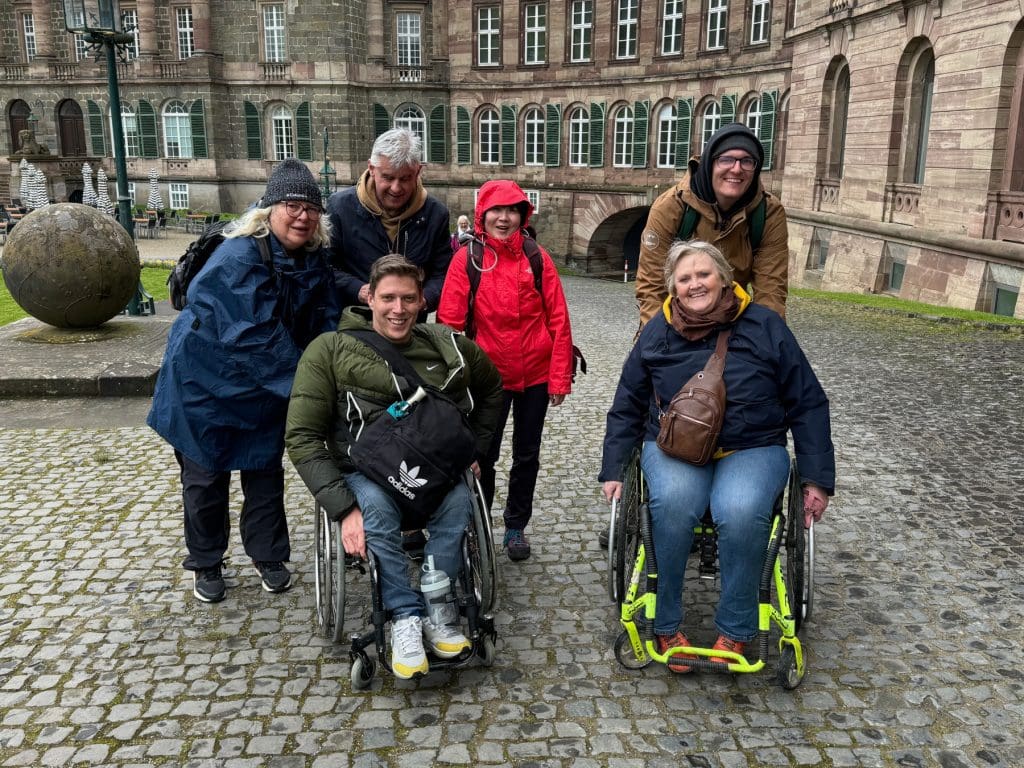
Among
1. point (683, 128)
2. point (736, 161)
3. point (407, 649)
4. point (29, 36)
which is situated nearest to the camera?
point (407, 649)

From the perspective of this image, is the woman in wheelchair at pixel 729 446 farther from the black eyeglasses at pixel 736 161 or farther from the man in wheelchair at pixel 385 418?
the man in wheelchair at pixel 385 418

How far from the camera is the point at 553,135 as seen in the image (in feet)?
117

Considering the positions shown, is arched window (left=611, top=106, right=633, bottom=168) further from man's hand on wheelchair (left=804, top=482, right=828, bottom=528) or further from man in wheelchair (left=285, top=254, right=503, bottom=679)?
man's hand on wheelchair (left=804, top=482, right=828, bottom=528)

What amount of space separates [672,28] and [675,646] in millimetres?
31505

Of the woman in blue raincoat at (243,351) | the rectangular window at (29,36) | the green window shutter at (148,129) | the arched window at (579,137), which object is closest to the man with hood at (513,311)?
the woman in blue raincoat at (243,351)

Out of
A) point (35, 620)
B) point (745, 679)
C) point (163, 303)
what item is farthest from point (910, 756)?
point (163, 303)

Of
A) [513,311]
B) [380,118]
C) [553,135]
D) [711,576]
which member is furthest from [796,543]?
[380,118]

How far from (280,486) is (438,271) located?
1.49m

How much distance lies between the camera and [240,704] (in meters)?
3.73

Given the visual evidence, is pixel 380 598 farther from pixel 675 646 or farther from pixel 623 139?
pixel 623 139

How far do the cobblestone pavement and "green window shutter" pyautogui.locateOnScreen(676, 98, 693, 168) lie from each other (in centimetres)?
2664

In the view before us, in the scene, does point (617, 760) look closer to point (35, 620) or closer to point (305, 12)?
point (35, 620)

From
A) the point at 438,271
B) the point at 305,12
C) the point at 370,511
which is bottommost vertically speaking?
the point at 370,511

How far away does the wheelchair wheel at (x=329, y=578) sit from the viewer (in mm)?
3777
